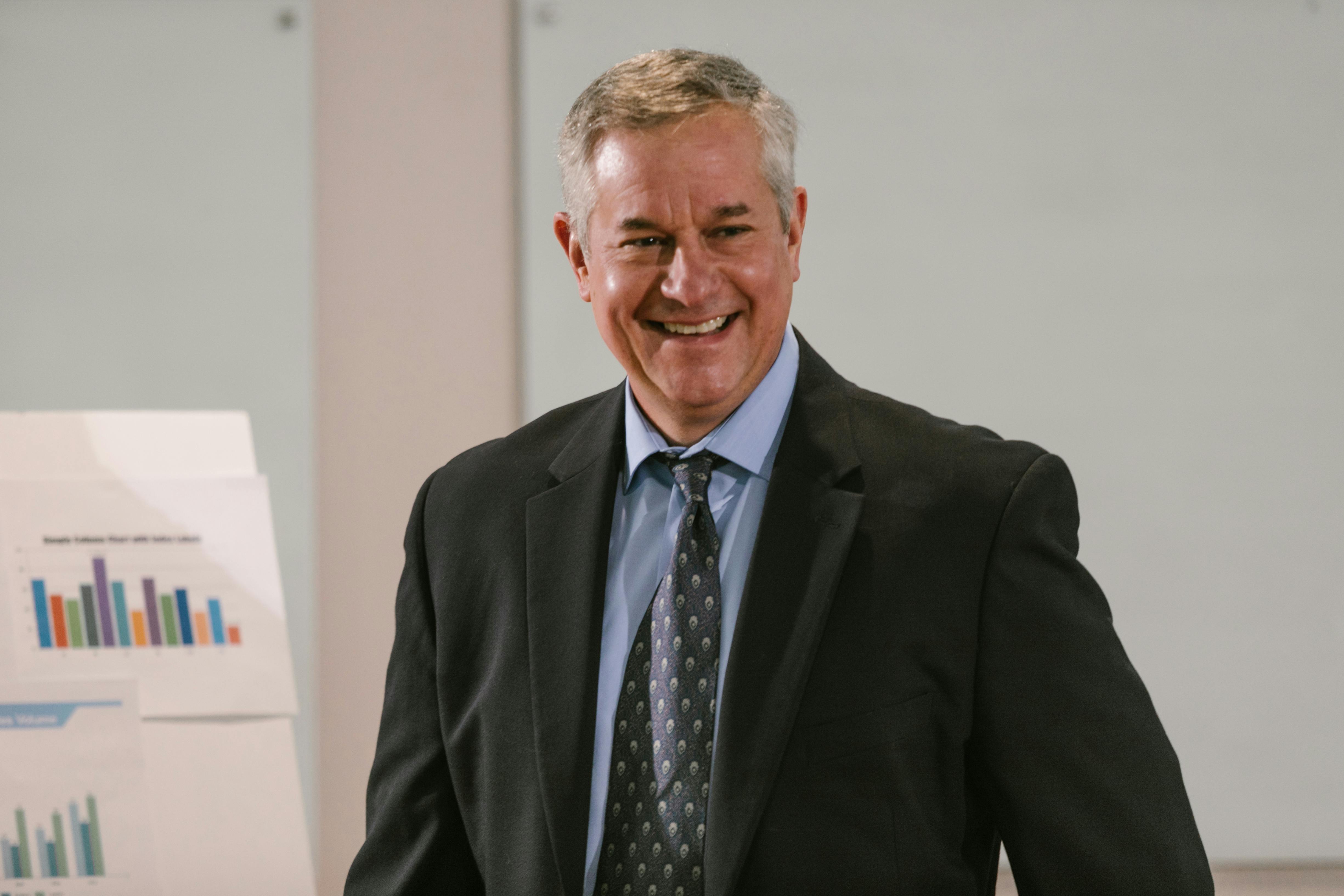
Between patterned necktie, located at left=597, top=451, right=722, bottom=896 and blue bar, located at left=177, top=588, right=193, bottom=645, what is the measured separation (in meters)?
1.07

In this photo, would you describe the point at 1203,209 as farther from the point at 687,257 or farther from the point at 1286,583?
the point at 687,257

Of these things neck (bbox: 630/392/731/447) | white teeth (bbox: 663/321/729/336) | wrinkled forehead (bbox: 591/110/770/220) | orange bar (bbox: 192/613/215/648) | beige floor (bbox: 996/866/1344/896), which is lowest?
beige floor (bbox: 996/866/1344/896)

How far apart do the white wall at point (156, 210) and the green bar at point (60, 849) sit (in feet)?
2.40

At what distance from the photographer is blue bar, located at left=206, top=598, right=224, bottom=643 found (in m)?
1.92

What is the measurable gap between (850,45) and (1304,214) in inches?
34.9

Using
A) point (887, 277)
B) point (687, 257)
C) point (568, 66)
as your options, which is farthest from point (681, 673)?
point (568, 66)

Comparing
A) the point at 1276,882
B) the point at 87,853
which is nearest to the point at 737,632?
the point at 87,853

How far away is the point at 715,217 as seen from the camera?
3.58 feet

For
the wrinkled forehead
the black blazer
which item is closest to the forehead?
the wrinkled forehead

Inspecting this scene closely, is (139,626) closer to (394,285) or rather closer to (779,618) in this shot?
(394,285)

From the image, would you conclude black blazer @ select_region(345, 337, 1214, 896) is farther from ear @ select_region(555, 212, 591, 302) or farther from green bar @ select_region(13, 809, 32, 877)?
green bar @ select_region(13, 809, 32, 877)

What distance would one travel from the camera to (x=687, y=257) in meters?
1.09

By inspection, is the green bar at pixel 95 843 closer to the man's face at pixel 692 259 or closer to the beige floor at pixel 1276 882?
the man's face at pixel 692 259

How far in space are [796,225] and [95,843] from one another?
1.40 meters
